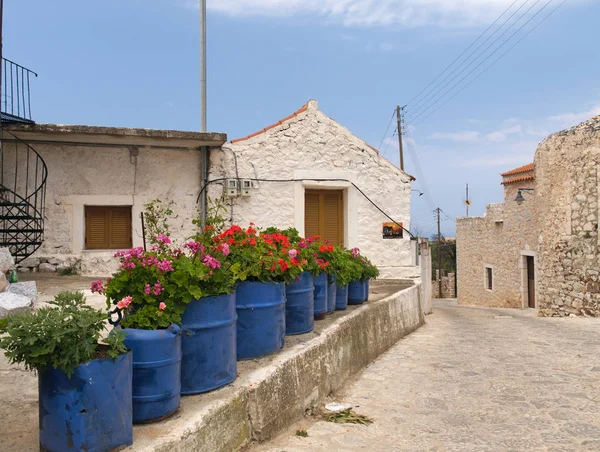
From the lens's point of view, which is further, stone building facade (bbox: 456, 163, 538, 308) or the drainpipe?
stone building facade (bbox: 456, 163, 538, 308)

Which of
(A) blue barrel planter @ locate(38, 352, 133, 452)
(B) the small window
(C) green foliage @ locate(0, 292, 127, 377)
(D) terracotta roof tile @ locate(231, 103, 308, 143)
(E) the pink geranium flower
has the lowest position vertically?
(B) the small window

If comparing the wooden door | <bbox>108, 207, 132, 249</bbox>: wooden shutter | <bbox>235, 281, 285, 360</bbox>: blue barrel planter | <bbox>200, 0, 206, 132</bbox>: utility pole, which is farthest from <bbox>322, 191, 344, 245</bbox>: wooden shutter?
the wooden door

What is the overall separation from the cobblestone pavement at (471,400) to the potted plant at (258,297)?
0.66m

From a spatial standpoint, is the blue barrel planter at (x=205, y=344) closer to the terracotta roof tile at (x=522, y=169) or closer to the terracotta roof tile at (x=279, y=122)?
the terracotta roof tile at (x=279, y=122)

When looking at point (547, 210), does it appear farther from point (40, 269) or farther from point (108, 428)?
point (108, 428)

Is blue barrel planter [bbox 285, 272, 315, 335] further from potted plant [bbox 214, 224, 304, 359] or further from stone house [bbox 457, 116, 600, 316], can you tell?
stone house [bbox 457, 116, 600, 316]

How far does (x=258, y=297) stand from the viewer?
390 cm

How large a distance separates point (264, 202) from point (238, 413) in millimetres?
6639

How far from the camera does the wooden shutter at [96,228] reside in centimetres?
Answer: 908

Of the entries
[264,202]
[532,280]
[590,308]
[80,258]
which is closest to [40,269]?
[80,258]

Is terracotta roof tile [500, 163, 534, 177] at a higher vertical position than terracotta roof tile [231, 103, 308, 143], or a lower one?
higher

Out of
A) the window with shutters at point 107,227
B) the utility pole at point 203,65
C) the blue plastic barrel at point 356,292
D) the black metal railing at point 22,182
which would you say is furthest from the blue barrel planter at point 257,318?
the utility pole at point 203,65

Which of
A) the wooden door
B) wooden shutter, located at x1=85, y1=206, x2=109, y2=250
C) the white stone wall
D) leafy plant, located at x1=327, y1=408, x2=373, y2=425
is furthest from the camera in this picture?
the wooden door

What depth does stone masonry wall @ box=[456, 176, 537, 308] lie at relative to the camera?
1859 centimetres
